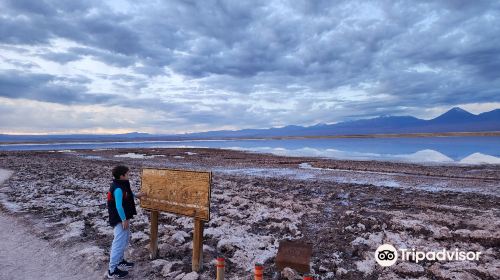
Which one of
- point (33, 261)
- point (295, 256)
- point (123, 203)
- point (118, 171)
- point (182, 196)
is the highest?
point (118, 171)

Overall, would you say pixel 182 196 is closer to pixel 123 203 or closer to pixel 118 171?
pixel 123 203

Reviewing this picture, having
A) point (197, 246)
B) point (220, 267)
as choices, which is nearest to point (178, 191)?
point (197, 246)

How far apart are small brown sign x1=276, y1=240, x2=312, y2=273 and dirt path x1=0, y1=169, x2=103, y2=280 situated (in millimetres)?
3591

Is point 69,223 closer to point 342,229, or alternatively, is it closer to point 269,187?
point 342,229

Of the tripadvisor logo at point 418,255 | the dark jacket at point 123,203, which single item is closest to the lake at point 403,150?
the tripadvisor logo at point 418,255

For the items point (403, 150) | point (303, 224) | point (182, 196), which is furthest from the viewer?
point (403, 150)

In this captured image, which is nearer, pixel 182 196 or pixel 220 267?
pixel 220 267

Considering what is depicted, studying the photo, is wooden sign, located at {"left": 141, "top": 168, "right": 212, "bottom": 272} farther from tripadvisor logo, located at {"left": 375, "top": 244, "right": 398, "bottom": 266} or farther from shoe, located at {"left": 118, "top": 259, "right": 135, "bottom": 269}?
tripadvisor logo, located at {"left": 375, "top": 244, "right": 398, "bottom": 266}

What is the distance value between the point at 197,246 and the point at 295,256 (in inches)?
77.4

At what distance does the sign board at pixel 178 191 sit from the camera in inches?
247

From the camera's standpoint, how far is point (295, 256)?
22.3 ft

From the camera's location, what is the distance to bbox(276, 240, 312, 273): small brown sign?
671cm

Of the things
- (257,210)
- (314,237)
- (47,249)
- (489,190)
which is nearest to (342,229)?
(314,237)

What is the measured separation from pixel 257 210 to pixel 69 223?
5921 mm
